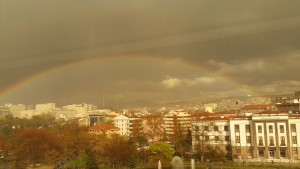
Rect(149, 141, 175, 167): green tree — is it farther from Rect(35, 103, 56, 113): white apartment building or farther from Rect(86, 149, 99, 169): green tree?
Rect(35, 103, 56, 113): white apartment building

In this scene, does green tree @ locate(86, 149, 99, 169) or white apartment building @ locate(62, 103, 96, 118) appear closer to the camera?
green tree @ locate(86, 149, 99, 169)

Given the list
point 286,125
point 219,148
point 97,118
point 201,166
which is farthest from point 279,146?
point 97,118

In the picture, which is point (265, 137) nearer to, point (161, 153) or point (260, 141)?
point (260, 141)

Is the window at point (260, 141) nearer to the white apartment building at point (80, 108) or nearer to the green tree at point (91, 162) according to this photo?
the green tree at point (91, 162)

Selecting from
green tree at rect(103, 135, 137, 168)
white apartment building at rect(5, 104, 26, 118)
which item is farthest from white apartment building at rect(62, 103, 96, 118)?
green tree at rect(103, 135, 137, 168)

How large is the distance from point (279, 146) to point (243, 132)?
6.95 feet

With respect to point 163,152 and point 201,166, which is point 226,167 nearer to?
point 201,166

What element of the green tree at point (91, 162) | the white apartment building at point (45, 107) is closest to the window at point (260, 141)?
the green tree at point (91, 162)

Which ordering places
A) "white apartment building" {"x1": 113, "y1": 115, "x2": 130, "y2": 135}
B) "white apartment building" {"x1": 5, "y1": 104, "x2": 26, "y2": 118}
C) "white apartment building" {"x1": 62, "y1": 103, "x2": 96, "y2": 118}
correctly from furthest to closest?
1. "white apartment building" {"x1": 62, "y1": 103, "x2": 96, "y2": 118}
2. "white apartment building" {"x1": 5, "y1": 104, "x2": 26, "y2": 118}
3. "white apartment building" {"x1": 113, "y1": 115, "x2": 130, "y2": 135}

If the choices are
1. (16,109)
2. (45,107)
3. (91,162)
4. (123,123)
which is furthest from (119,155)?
(45,107)

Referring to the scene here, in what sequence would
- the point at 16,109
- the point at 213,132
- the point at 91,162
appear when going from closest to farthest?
the point at 91,162
the point at 213,132
the point at 16,109

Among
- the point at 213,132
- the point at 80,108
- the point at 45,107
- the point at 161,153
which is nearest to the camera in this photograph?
the point at 161,153

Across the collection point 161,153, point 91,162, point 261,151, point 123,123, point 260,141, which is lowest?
point 91,162

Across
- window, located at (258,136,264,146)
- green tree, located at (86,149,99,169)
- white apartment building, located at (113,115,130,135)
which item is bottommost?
green tree, located at (86,149,99,169)
